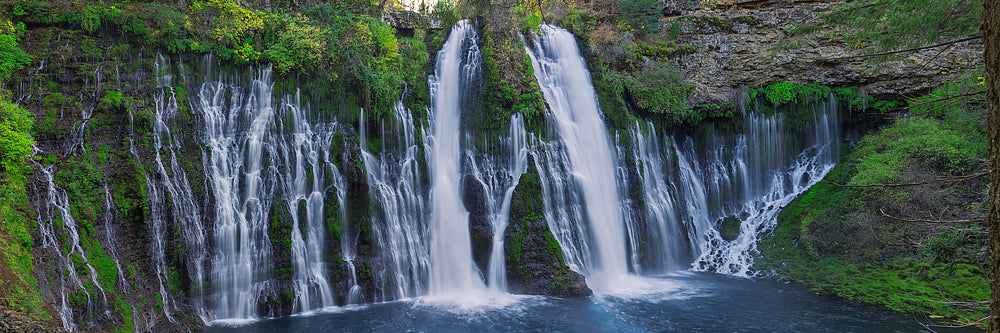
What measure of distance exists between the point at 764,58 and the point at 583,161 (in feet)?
29.4

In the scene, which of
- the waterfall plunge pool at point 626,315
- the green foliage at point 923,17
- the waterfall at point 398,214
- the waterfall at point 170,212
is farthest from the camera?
the waterfall at point 398,214

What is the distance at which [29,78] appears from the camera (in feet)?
38.6

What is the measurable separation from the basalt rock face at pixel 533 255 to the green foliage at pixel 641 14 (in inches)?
401

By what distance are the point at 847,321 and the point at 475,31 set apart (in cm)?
1330

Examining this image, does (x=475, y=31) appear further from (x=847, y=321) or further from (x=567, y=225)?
(x=847, y=321)

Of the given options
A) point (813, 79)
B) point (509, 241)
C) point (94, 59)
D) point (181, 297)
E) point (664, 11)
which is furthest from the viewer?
point (664, 11)

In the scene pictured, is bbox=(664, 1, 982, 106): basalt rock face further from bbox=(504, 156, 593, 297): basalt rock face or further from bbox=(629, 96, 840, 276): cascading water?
bbox=(504, 156, 593, 297): basalt rock face

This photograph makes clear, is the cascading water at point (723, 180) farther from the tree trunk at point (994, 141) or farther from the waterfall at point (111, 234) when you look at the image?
the waterfall at point (111, 234)

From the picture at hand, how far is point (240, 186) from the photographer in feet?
40.2

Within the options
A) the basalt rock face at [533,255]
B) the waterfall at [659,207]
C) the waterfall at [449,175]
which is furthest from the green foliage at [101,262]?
the waterfall at [659,207]

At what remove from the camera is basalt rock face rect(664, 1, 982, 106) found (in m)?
18.3

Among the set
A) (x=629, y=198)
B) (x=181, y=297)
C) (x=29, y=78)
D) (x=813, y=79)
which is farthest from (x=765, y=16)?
(x=29, y=78)

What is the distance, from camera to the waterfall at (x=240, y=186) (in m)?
11.5

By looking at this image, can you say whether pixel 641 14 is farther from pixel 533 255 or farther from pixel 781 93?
pixel 533 255
